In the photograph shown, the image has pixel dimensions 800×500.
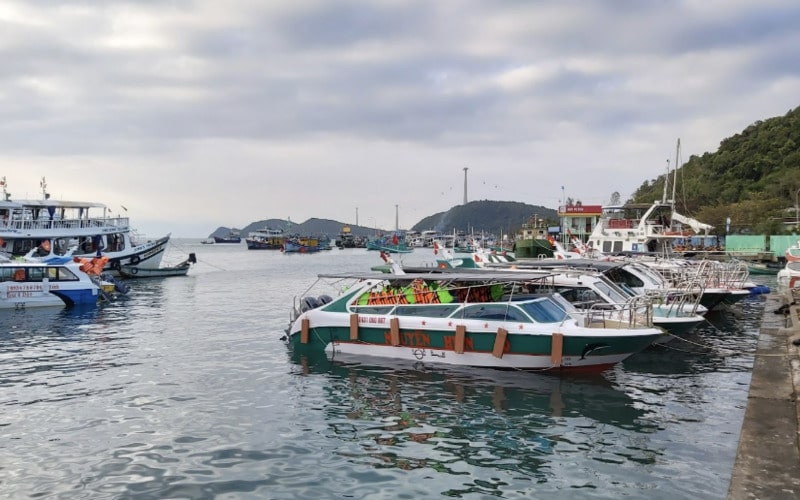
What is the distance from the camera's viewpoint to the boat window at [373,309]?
57.5 feet

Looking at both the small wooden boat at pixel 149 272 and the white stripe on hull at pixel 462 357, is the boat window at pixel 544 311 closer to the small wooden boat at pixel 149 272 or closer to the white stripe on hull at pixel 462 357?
the white stripe on hull at pixel 462 357

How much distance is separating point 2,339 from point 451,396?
18.5m

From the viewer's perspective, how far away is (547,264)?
81.2ft

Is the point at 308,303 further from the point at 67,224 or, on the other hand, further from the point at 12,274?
the point at 67,224

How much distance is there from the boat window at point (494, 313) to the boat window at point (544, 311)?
0.75 feet

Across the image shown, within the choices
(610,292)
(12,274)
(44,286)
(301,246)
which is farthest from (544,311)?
(301,246)

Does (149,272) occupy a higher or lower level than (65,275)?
lower

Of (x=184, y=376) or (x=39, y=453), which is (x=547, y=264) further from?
(x=39, y=453)

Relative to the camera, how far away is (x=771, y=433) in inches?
413

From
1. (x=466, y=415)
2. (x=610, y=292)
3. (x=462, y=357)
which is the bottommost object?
Answer: (x=466, y=415)

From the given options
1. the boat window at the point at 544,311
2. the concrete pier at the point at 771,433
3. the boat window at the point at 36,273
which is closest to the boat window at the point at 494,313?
the boat window at the point at 544,311

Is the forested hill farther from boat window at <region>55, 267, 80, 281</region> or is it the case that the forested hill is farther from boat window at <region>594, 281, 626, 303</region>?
boat window at <region>55, 267, 80, 281</region>

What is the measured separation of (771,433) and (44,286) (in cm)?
3350

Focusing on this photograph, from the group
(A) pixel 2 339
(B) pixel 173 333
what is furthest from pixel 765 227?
(A) pixel 2 339
